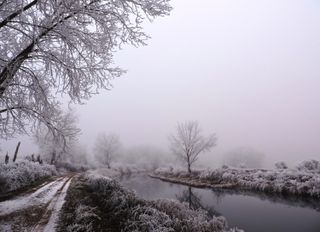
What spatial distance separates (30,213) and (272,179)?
20781mm

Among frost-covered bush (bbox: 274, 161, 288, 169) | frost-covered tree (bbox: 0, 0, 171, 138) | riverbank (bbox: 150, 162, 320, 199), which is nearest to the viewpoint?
frost-covered tree (bbox: 0, 0, 171, 138)

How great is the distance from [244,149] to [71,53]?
74.0m

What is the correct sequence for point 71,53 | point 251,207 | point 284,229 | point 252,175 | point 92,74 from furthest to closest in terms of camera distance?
point 252,175, point 251,207, point 284,229, point 92,74, point 71,53

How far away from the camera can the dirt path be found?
27.6 ft

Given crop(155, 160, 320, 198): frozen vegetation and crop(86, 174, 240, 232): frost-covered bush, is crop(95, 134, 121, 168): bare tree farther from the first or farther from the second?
crop(86, 174, 240, 232): frost-covered bush

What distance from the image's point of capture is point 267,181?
24.2 metres

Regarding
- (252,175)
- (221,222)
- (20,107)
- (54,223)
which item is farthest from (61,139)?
(252,175)

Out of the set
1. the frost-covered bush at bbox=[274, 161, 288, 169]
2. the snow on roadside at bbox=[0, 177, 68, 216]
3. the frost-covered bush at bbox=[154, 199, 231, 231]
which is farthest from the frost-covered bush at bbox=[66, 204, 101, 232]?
the frost-covered bush at bbox=[274, 161, 288, 169]

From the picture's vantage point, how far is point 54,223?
8695 mm

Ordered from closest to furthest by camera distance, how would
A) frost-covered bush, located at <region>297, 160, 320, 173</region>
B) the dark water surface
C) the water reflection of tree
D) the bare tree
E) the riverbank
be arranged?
the dark water surface → the water reflection of tree → the riverbank → frost-covered bush, located at <region>297, 160, 320, 173</region> → the bare tree

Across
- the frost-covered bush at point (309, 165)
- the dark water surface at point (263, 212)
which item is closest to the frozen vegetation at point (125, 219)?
the dark water surface at point (263, 212)

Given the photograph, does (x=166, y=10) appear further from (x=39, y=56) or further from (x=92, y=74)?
(x=39, y=56)

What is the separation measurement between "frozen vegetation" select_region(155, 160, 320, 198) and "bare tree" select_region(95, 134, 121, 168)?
3808cm

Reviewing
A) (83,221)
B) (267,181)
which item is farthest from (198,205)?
(83,221)
